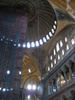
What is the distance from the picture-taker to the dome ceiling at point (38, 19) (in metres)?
16.5

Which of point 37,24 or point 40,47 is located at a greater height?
point 37,24

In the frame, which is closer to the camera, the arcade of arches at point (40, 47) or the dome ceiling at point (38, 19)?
the arcade of arches at point (40, 47)

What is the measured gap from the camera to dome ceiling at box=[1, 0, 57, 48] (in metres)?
16.5

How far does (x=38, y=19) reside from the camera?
19.0m

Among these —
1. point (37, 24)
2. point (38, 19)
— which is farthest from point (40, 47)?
point (38, 19)

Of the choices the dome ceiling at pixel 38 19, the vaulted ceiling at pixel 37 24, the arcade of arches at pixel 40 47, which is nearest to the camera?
the arcade of arches at pixel 40 47

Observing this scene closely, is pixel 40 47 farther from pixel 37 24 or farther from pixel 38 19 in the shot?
pixel 38 19

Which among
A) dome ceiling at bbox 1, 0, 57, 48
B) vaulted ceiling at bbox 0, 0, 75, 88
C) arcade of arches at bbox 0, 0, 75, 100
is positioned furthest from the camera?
vaulted ceiling at bbox 0, 0, 75, 88

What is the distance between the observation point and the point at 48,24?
19141 mm

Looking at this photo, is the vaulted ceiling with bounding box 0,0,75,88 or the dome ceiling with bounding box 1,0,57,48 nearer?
the dome ceiling with bounding box 1,0,57,48

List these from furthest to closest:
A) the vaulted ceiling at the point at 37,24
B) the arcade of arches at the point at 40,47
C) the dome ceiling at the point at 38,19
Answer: the vaulted ceiling at the point at 37,24
the dome ceiling at the point at 38,19
the arcade of arches at the point at 40,47

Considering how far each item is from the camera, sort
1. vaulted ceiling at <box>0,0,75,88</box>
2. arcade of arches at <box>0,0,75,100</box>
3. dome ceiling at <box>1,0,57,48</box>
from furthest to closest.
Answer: vaulted ceiling at <box>0,0,75,88</box>
dome ceiling at <box>1,0,57,48</box>
arcade of arches at <box>0,0,75,100</box>

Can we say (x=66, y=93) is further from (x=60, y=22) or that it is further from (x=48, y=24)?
(x=48, y=24)

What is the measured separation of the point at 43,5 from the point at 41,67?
883 cm
